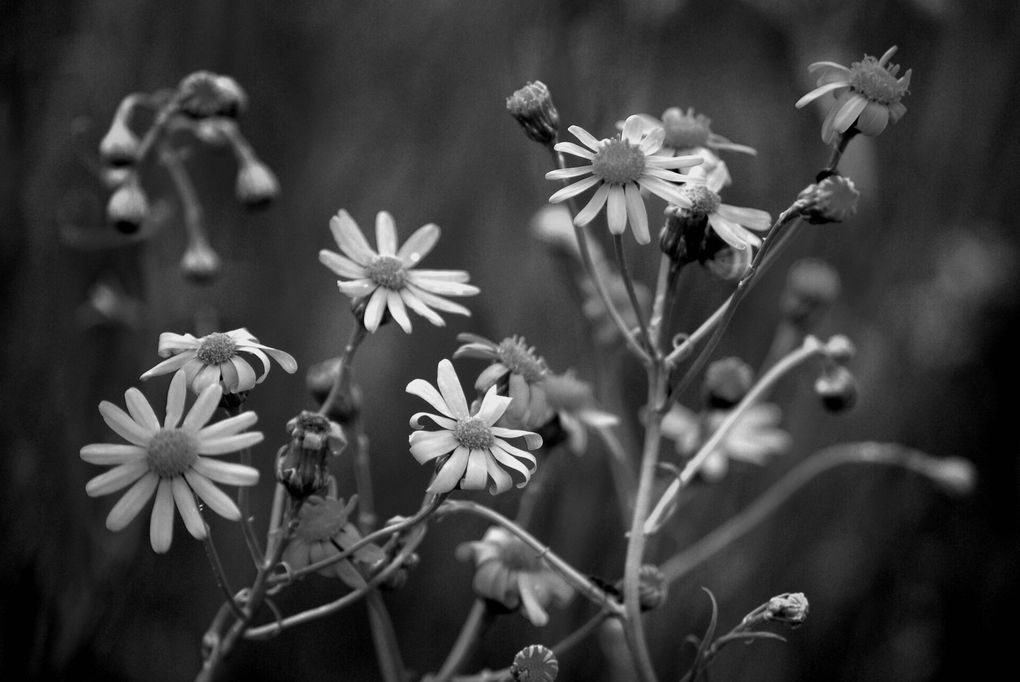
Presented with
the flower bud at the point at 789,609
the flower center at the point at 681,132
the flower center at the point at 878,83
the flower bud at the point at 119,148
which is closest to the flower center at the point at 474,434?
the flower bud at the point at 789,609

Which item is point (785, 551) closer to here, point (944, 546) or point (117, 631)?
point (944, 546)

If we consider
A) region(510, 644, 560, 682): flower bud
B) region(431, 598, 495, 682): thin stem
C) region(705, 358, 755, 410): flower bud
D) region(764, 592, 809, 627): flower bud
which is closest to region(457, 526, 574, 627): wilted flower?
region(431, 598, 495, 682): thin stem

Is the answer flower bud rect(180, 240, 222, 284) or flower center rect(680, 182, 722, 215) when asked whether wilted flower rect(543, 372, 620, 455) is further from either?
flower bud rect(180, 240, 222, 284)

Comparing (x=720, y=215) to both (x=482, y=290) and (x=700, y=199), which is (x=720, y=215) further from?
(x=482, y=290)

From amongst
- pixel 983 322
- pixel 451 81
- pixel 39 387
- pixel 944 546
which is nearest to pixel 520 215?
pixel 451 81

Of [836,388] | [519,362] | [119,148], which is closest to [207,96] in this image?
[119,148]

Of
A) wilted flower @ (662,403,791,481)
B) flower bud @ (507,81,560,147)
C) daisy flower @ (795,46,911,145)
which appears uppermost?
daisy flower @ (795,46,911,145)
